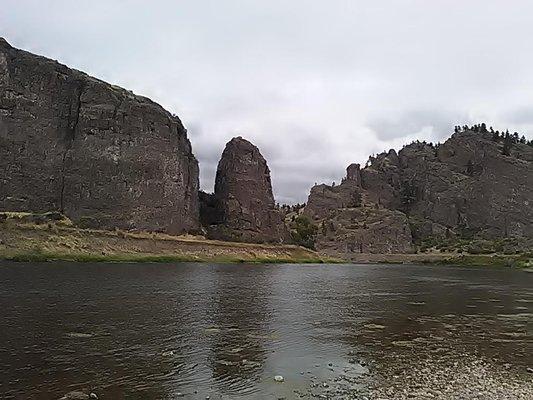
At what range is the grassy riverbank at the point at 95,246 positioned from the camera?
87375 millimetres

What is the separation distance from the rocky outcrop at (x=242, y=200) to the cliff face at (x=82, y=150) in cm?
1536

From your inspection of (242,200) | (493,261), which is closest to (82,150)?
(242,200)

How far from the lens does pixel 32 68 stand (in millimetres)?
138000

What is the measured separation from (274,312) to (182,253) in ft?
283

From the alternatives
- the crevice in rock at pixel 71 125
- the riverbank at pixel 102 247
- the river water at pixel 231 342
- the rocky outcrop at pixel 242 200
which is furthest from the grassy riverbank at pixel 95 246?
the river water at pixel 231 342

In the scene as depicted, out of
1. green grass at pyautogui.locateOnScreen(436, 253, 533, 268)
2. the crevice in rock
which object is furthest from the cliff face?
green grass at pyautogui.locateOnScreen(436, 253, 533, 268)

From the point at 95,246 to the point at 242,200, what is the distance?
7157cm

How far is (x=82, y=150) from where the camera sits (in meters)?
139

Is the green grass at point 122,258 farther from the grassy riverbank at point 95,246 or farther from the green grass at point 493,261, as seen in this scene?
the green grass at point 493,261

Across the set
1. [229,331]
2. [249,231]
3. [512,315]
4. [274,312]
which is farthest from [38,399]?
[249,231]

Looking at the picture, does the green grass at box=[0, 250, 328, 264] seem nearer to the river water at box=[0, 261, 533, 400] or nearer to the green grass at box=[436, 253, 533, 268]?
the river water at box=[0, 261, 533, 400]

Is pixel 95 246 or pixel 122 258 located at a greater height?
pixel 95 246

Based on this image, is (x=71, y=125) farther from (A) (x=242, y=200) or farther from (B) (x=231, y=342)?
(B) (x=231, y=342)

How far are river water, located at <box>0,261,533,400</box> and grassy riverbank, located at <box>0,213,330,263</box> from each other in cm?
4793
